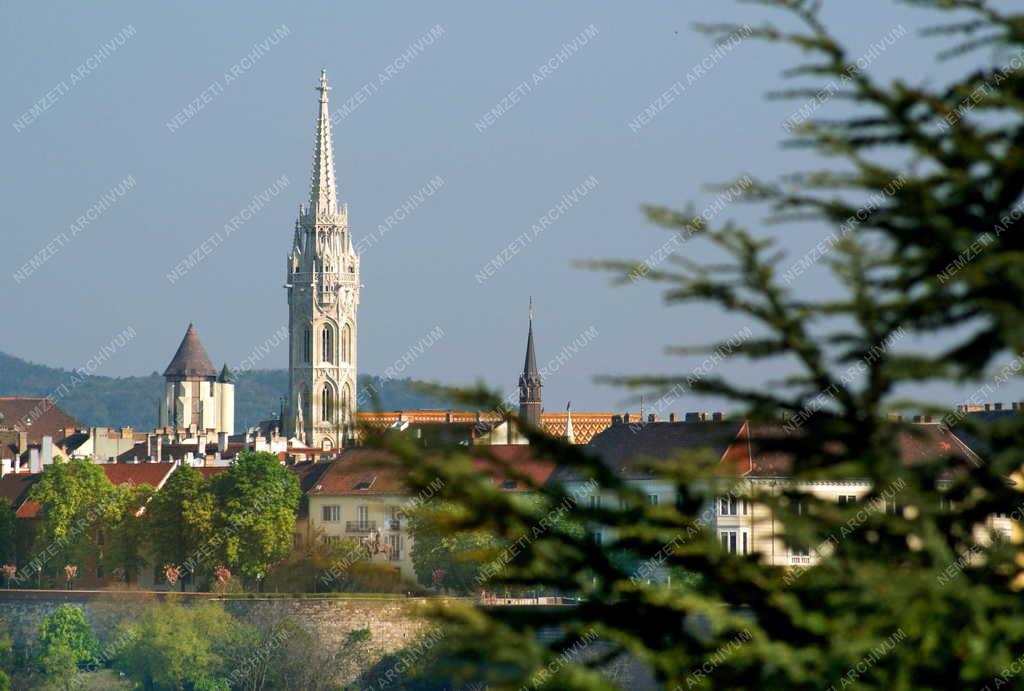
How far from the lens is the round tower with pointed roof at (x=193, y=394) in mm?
172375

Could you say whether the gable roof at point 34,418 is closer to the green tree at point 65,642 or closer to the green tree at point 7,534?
the green tree at point 7,534

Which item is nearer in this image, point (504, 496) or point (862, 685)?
point (862, 685)

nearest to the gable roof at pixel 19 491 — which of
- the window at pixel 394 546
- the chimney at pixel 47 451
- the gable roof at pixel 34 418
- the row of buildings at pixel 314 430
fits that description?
the row of buildings at pixel 314 430

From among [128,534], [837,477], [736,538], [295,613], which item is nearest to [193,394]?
[128,534]

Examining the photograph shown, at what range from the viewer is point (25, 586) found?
104m

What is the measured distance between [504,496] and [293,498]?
297 feet

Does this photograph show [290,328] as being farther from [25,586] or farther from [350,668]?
[350,668]

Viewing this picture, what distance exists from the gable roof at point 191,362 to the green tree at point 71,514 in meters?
70.7

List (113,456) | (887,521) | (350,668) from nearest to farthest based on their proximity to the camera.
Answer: (887,521) < (350,668) < (113,456)

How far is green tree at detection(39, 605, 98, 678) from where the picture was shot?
298 feet

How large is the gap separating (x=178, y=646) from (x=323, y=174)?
237 feet

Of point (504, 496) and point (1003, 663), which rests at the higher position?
point (504, 496)

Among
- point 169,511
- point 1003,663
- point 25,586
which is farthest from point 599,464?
point 25,586

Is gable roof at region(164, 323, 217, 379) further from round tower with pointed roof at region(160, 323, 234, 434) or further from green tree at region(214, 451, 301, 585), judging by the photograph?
green tree at region(214, 451, 301, 585)
